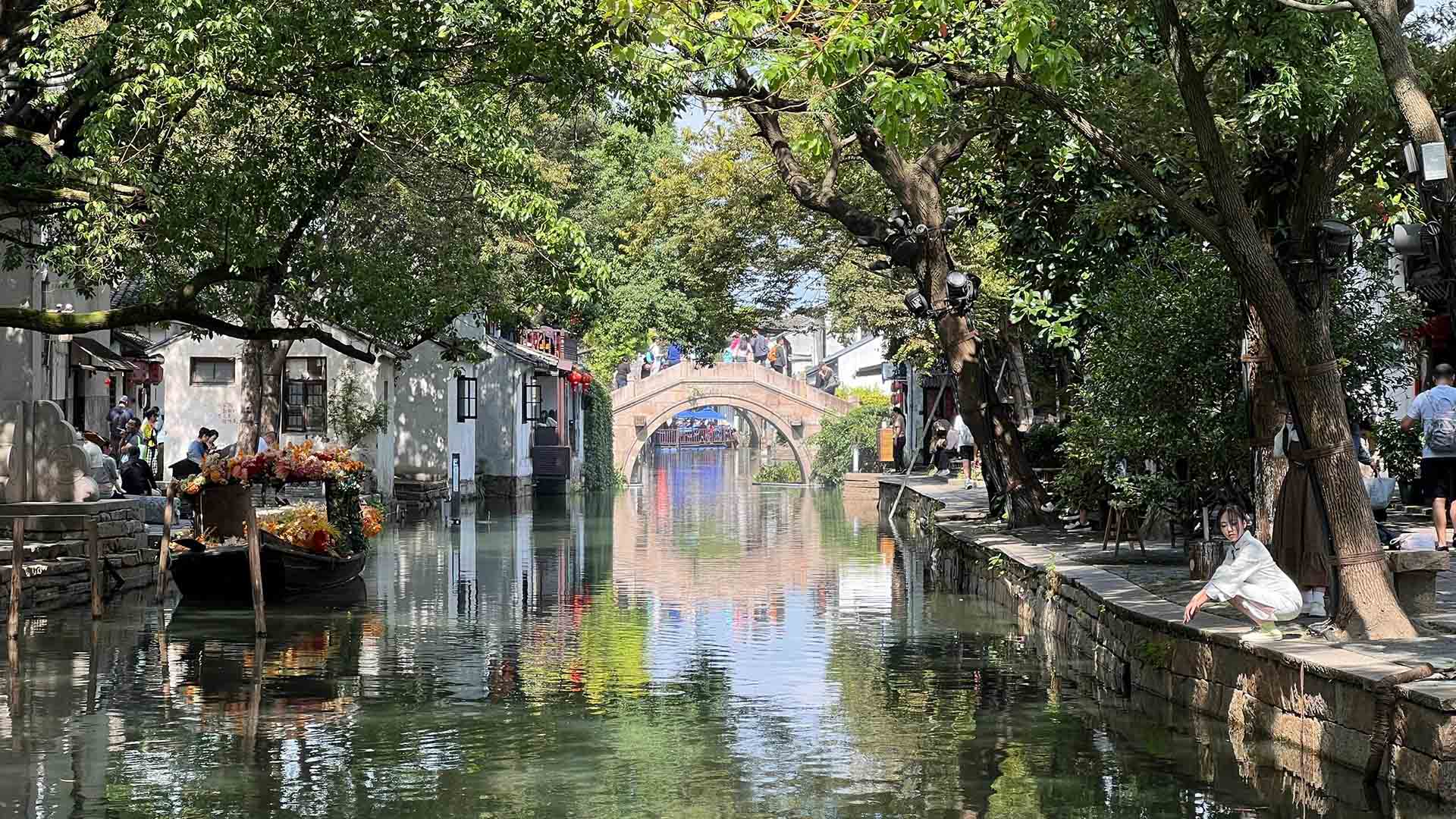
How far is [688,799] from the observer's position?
31.0ft

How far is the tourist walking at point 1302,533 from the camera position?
37.4ft

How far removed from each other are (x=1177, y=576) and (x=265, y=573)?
31.7ft

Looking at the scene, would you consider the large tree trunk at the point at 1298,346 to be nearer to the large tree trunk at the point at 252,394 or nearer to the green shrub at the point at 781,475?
the large tree trunk at the point at 252,394

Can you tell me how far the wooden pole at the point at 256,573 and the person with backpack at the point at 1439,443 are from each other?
1044 centimetres

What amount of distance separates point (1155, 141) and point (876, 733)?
620cm

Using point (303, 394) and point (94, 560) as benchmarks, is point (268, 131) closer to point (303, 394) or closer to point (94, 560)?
point (94, 560)

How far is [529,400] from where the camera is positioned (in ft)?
156

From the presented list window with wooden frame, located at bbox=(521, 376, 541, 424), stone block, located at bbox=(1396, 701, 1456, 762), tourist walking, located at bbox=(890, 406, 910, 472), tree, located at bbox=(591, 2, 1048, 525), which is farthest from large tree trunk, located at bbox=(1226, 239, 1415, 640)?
window with wooden frame, located at bbox=(521, 376, 541, 424)

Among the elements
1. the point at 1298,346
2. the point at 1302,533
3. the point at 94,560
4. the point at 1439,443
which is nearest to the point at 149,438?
the point at 94,560

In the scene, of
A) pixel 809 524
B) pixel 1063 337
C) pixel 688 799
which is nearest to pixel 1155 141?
pixel 1063 337

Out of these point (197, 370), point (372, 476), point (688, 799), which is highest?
point (197, 370)

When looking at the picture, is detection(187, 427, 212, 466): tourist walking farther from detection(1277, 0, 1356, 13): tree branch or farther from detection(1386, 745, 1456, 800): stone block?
detection(1386, 745, 1456, 800): stone block

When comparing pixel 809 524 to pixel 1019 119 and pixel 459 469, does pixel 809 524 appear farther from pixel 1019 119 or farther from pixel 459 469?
pixel 1019 119

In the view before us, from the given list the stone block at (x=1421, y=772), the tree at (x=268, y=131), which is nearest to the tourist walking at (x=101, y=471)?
the tree at (x=268, y=131)
